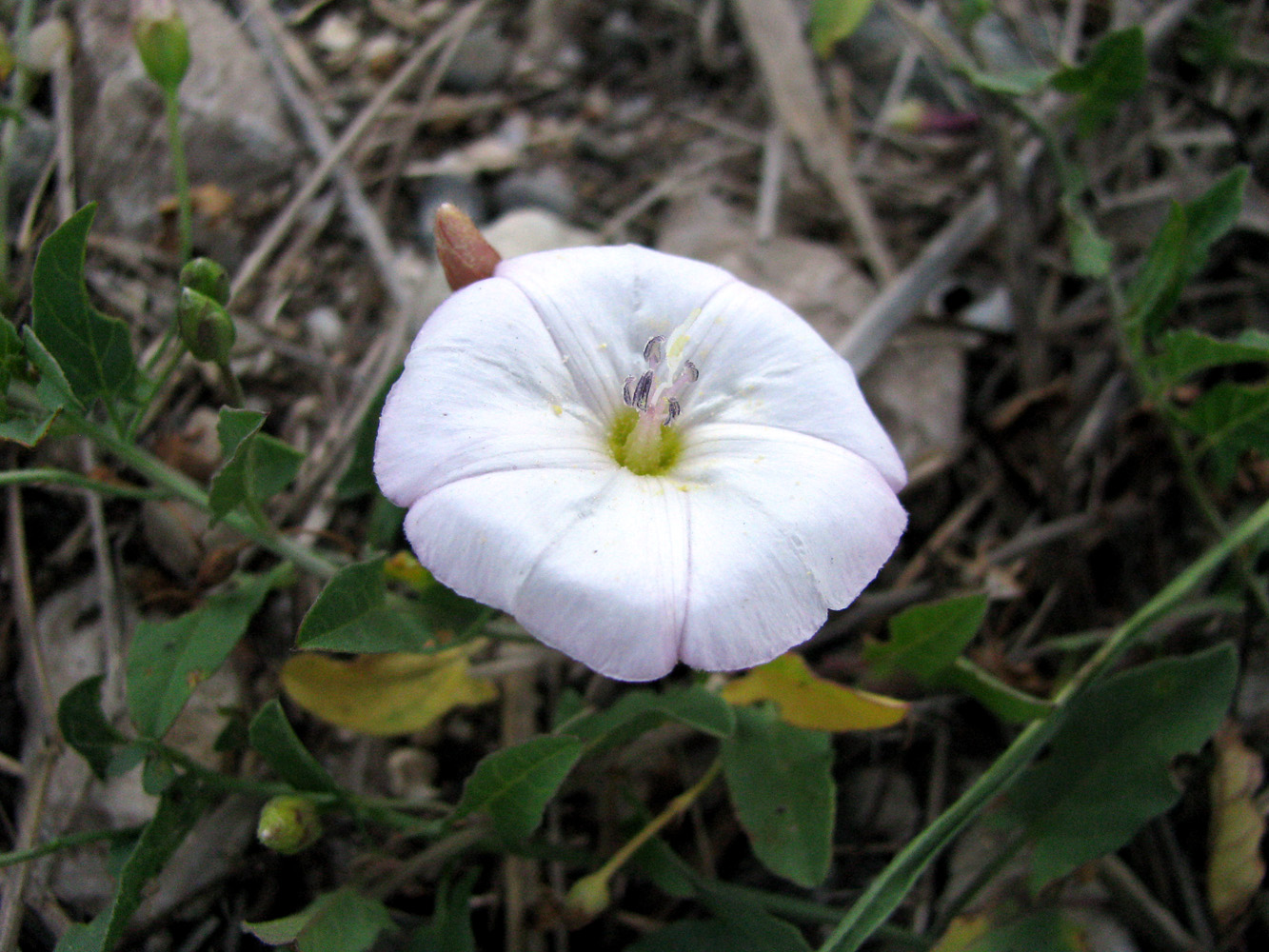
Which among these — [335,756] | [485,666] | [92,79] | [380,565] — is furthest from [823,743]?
[92,79]

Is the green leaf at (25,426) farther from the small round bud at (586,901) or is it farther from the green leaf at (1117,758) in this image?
the green leaf at (1117,758)

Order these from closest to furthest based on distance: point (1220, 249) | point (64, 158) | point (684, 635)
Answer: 1. point (684, 635)
2. point (64, 158)
3. point (1220, 249)

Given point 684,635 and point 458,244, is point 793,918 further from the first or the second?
point 458,244

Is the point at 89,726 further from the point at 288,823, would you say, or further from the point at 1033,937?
the point at 1033,937

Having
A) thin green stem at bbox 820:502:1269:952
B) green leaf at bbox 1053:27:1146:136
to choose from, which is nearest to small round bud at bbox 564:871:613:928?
thin green stem at bbox 820:502:1269:952

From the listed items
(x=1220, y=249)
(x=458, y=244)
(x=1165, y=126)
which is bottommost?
(x=1220, y=249)

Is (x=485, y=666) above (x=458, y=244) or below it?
below

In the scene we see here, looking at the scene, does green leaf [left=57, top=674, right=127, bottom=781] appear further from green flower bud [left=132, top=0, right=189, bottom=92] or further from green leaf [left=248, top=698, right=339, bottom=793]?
green flower bud [left=132, top=0, right=189, bottom=92]

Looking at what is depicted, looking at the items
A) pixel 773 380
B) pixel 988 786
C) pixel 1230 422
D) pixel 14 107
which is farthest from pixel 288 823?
pixel 1230 422
